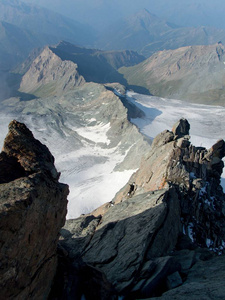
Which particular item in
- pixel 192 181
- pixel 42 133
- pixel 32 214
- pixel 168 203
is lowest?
pixel 32 214

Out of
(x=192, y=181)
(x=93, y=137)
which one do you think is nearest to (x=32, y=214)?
(x=192, y=181)

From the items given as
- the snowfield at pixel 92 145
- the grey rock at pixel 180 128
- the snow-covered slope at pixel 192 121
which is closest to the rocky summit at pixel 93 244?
the grey rock at pixel 180 128

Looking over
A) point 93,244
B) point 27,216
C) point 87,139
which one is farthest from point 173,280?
point 87,139

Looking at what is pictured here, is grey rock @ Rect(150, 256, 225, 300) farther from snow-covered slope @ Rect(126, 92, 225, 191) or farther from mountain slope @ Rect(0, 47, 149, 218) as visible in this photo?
snow-covered slope @ Rect(126, 92, 225, 191)

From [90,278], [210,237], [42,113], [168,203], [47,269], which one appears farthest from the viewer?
[42,113]

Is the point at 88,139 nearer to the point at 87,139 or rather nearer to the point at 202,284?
the point at 87,139

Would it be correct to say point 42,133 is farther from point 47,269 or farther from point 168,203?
point 47,269

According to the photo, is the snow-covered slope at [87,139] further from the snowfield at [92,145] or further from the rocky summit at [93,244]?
the rocky summit at [93,244]
